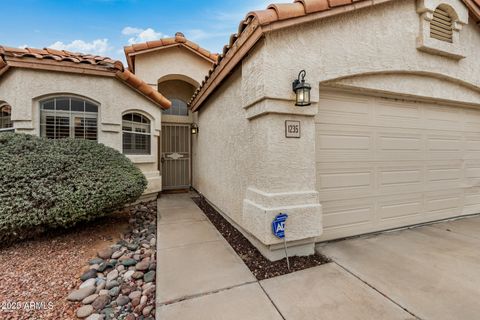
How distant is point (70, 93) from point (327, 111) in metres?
5.88

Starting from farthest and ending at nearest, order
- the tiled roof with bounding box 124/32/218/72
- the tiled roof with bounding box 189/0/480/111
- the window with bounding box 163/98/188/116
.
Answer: the window with bounding box 163/98/188/116 < the tiled roof with bounding box 124/32/218/72 < the tiled roof with bounding box 189/0/480/111

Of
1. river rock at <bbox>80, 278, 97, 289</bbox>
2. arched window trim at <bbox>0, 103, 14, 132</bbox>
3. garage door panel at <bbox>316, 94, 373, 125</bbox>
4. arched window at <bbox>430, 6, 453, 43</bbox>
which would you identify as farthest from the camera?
arched window trim at <bbox>0, 103, 14, 132</bbox>

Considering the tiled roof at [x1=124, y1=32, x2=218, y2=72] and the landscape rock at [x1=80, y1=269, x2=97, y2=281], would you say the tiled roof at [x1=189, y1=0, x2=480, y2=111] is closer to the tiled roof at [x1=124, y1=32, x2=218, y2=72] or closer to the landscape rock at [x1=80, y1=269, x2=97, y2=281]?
the landscape rock at [x1=80, y1=269, x2=97, y2=281]

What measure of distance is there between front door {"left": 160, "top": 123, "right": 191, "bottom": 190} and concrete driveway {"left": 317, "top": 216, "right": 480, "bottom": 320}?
20.9 ft

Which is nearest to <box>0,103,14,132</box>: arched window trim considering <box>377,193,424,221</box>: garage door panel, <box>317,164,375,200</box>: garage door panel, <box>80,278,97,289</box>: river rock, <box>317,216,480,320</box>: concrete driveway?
<box>80,278,97,289</box>: river rock

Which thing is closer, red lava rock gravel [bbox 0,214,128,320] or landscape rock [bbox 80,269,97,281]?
red lava rock gravel [bbox 0,214,128,320]

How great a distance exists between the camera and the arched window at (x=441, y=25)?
3859mm

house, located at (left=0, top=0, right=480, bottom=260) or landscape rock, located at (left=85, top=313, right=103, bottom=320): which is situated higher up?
house, located at (left=0, top=0, right=480, bottom=260)

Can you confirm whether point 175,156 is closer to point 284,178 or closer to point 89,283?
point 89,283

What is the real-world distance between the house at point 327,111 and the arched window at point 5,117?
3cm

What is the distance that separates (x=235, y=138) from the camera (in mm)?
4004

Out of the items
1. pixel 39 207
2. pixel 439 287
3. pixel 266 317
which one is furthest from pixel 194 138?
pixel 439 287

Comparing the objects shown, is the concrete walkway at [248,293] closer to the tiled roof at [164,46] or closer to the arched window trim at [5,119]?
the arched window trim at [5,119]

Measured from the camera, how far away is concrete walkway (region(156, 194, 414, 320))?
1.94 m
